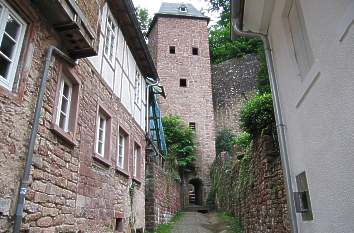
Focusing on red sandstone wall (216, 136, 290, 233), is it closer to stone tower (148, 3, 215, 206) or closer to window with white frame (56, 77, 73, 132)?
window with white frame (56, 77, 73, 132)

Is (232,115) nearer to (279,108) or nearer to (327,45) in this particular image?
(279,108)

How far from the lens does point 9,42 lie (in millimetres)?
3809

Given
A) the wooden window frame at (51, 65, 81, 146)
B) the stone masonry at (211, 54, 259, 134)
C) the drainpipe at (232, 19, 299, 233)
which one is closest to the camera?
the drainpipe at (232, 19, 299, 233)

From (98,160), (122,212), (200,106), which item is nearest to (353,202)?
(98,160)

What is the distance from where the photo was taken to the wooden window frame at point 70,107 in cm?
469

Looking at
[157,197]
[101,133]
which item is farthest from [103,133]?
[157,197]

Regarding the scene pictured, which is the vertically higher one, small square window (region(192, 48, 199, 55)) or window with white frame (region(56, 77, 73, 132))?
small square window (region(192, 48, 199, 55))

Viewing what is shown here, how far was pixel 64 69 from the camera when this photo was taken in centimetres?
512

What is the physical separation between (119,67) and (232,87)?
17215mm

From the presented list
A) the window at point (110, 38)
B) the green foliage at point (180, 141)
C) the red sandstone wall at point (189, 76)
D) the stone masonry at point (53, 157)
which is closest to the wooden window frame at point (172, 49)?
the red sandstone wall at point (189, 76)

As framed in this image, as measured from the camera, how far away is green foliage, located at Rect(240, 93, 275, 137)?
7.02 meters

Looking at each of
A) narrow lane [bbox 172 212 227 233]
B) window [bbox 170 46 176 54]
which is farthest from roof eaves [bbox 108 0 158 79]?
window [bbox 170 46 176 54]

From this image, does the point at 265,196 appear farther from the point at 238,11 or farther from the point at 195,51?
the point at 195,51

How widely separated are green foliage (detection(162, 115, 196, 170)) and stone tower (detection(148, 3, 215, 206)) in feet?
3.65
